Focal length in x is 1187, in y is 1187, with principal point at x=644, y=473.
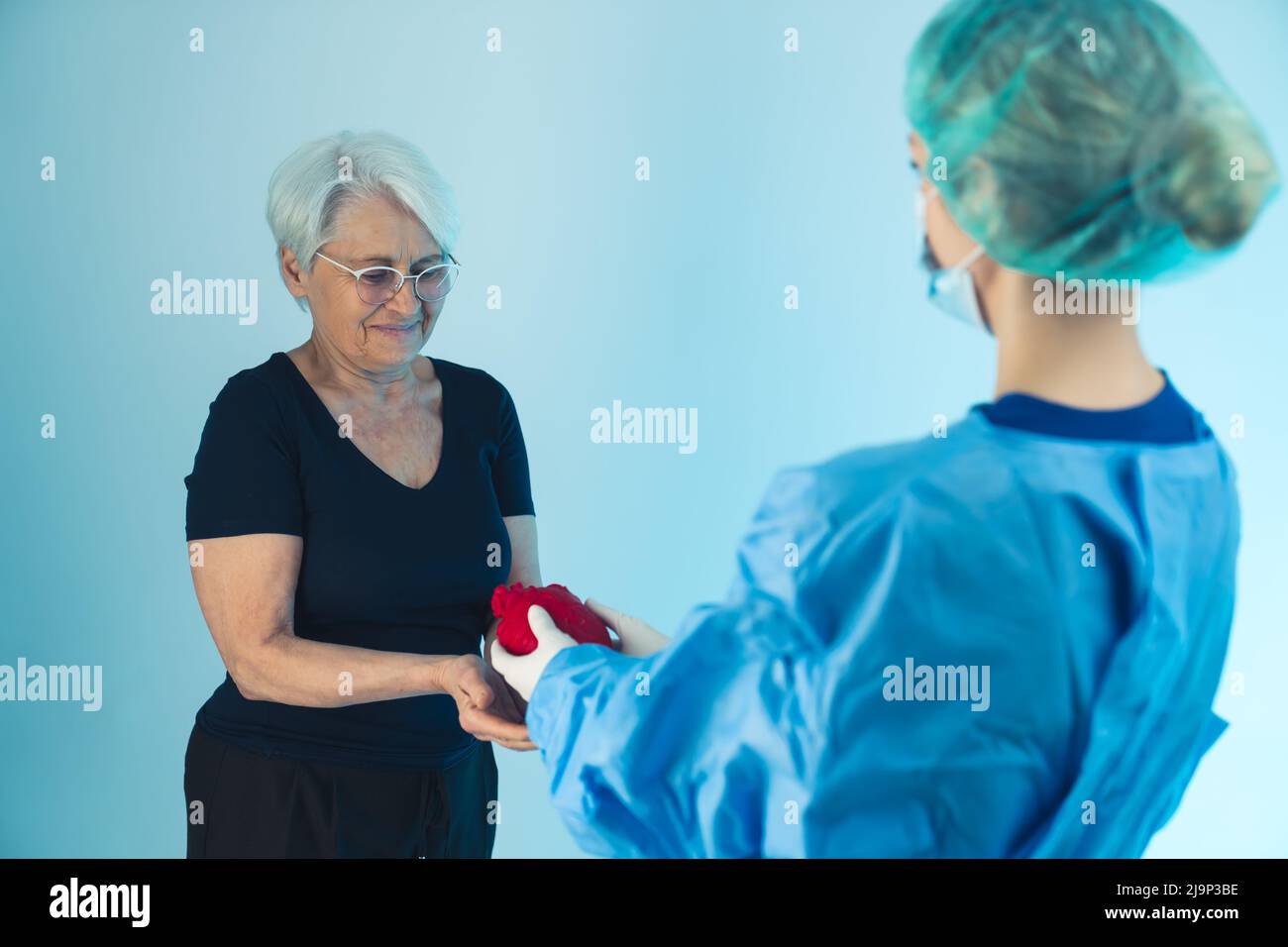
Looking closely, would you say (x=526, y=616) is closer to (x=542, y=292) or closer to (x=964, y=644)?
(x=964, y=644)

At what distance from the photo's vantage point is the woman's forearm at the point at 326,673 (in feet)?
4.58

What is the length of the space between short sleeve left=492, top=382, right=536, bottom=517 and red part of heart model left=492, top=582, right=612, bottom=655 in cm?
23

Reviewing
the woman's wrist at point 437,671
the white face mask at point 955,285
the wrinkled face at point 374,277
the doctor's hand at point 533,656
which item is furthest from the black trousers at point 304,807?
the white face mask at point 955,285

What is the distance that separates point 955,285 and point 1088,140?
0.55 feet

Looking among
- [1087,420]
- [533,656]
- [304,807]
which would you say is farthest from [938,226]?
[304,807]

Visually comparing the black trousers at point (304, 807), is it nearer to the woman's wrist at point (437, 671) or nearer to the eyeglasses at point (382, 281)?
the woman's wrist at point (437, 671)

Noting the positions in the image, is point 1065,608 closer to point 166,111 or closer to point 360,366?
point 360,366

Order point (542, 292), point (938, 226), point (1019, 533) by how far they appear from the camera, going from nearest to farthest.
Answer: point (1019, 533) < point (938, 226) < point (542, 292)

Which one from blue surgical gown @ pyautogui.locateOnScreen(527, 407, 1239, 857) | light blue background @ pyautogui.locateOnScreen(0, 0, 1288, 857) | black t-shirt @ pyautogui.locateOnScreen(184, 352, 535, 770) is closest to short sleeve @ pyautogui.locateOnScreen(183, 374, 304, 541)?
black t-shirt @ pyautogui.locateOnScreen(184, 352, 535, 770)

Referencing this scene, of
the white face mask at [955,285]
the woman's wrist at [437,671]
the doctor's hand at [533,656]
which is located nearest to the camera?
the white face mask at [955,285]

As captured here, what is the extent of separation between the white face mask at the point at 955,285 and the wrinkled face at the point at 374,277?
678 mm

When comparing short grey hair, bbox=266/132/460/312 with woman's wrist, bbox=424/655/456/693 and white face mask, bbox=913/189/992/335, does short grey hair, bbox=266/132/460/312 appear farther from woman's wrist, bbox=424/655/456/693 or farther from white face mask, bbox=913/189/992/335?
white face mask, bbox=913/189/992/335

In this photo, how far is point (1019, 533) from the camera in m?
0.95
